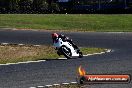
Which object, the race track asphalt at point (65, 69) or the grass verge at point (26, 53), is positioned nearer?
the race track asphalt at point (65, 69)

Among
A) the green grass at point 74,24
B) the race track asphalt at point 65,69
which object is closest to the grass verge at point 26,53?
the race track asphalt at point 65,69

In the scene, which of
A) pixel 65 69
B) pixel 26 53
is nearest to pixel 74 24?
pixel 26 53

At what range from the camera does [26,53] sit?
20.0 meters

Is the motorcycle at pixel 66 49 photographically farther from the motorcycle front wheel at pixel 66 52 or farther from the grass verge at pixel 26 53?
the grass verge at pixel 26 53

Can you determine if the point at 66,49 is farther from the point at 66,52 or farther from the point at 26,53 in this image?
the point at 26,53

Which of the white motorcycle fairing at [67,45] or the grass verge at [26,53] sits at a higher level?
the white motorcycle fairing at [67,45]

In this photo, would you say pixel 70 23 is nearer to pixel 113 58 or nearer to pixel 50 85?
pixel 113 58

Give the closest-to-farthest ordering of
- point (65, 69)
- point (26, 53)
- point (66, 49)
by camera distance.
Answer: point (65, 69)
point (66, 49)
point (26, 53)

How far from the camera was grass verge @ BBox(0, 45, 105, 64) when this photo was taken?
18.4 meters

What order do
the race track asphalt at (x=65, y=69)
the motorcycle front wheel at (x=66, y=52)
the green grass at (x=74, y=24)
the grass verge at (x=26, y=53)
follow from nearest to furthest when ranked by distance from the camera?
1. the race track asphalt at (x=65, y=69)
2. the motorcycle front wheel at (x=66, y=52)
3. the grass verge at (x=26, y=53)
4. the green grass at (x=74, y=24)

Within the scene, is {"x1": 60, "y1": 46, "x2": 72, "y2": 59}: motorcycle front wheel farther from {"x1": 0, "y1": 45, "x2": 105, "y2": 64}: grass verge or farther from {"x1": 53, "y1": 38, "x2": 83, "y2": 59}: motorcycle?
{"x1": 0, "y1": 45, "x2": 105, "y2": 64}: grass verge

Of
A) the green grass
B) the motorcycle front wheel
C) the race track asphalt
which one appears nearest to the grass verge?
the motorcycle front wheel

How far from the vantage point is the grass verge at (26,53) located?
1839 centimetres

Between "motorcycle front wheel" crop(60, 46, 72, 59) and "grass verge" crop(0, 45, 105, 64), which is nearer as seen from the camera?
"motorcycle front wheel" crop(60, 46, 72, 59)
